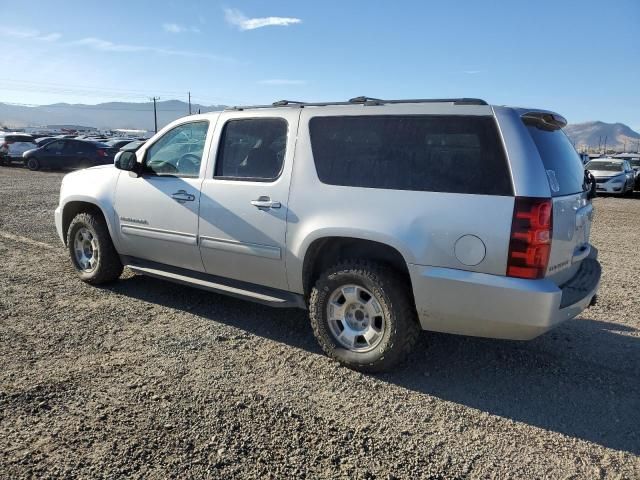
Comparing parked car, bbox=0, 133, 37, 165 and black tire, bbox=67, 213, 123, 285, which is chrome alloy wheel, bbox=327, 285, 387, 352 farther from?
parked car, bbox=0, 133, 37, 165

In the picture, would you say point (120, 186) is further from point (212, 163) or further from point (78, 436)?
point (78, 436)

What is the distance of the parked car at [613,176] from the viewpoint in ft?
65.7

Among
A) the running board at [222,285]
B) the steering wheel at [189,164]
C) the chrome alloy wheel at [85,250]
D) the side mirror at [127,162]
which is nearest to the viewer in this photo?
the running board at [222,285]

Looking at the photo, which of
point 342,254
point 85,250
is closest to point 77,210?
point 85,250

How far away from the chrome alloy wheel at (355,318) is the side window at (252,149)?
1.10 metres

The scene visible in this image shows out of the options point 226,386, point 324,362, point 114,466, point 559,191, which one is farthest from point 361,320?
point 114,466

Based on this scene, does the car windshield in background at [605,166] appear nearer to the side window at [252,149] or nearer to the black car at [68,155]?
the side window at [252,149]

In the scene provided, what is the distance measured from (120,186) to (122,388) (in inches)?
94.7

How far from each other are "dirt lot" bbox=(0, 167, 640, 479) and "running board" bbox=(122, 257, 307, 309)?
36 centimetres

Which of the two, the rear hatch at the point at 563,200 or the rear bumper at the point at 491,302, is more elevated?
the rear hatch at the point at 563,200

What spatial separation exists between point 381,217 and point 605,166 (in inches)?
846

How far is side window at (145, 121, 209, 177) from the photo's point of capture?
464cm

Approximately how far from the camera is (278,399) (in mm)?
3299

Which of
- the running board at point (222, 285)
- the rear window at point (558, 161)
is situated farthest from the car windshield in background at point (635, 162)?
the running board at point (222, 285)
